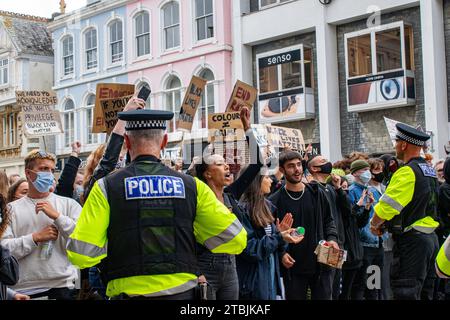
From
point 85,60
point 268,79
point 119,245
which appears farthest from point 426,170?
point 85,60

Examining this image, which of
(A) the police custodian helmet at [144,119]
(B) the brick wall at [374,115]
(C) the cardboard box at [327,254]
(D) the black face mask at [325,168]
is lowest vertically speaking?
(C) the cardboard box at [327,254]

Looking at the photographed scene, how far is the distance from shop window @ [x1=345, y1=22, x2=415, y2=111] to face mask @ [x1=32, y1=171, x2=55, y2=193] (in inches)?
634

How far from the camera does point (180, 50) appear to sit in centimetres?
2725

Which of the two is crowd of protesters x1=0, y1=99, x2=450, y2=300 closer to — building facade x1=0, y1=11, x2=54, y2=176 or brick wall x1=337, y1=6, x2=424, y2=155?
brick wall x1=337, y1=6, x2=424, y2=155

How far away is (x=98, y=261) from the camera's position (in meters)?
4.28

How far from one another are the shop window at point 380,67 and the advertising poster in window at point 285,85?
1544mm

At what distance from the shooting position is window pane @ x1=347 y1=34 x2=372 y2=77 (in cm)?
2225

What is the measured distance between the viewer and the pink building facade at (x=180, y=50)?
2577cm

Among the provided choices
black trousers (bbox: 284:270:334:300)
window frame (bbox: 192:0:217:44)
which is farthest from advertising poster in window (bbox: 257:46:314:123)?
black trousers (bbox: 284:270:334:300)

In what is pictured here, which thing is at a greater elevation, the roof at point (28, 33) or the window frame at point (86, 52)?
the roof at point (28, 33)

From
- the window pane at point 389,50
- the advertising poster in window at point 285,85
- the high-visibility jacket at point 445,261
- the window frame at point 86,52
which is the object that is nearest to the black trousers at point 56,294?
A: the high-visibility jacket at point 445,261

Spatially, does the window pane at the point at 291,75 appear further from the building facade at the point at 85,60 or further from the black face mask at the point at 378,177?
the black face mask at the point at 378,177
